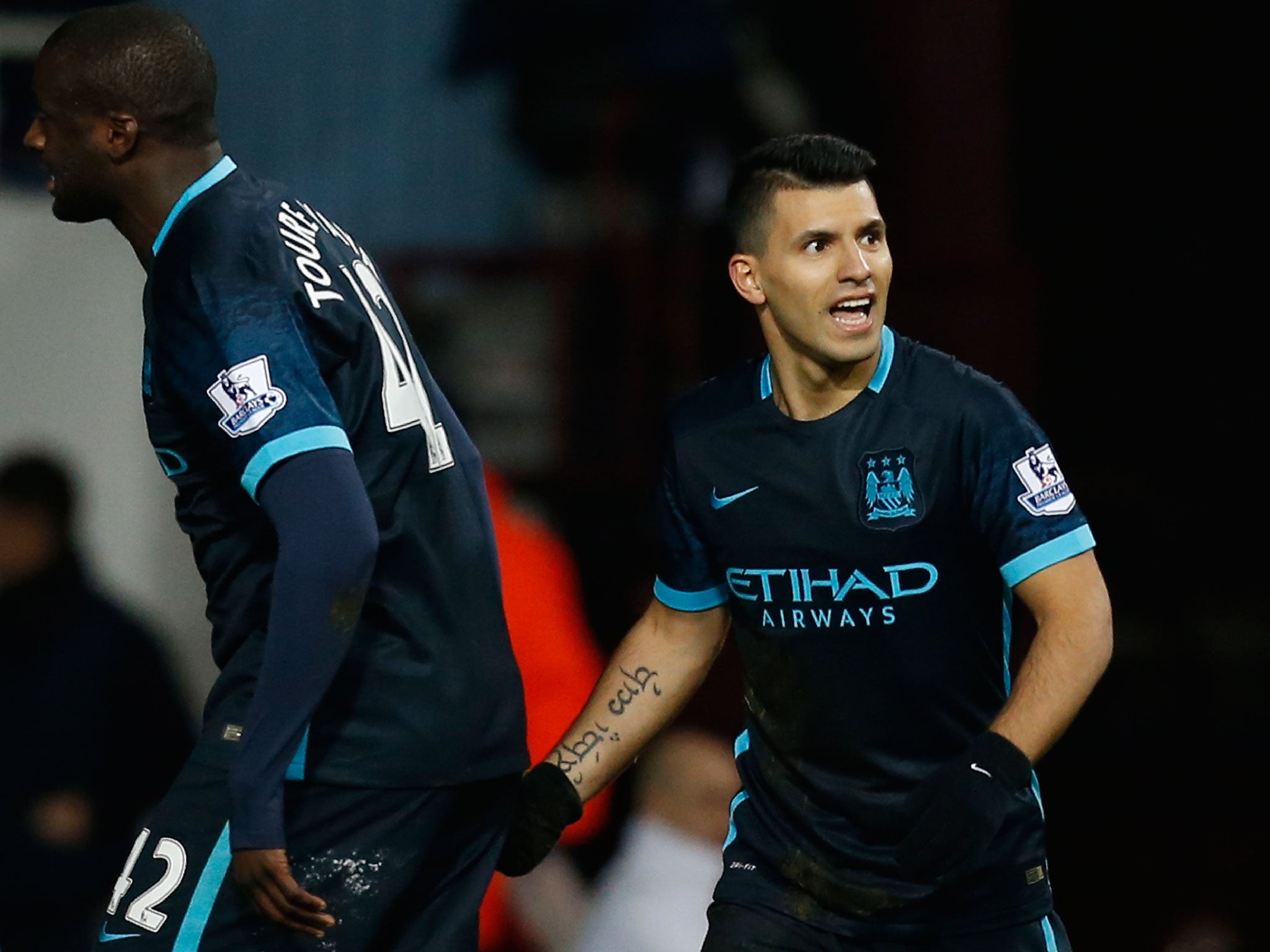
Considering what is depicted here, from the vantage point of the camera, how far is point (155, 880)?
2.50 metres

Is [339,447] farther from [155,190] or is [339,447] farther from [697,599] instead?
[697,599]

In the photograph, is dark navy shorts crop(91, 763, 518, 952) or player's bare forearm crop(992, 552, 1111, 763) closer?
dark navy shorts crop(91, 763, 518, 952)

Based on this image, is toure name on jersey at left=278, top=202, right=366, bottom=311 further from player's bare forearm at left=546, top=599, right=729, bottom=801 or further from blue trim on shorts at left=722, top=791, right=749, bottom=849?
blue trim on shorts at left=722, top=791, right=749, bottom=849

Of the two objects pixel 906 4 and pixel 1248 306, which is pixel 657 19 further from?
pixel 1248 306

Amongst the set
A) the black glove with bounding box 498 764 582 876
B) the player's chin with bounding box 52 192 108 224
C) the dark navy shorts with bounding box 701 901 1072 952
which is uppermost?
the player's chin with bounding box 52 192 108 224

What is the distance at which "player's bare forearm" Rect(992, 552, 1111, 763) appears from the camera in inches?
108

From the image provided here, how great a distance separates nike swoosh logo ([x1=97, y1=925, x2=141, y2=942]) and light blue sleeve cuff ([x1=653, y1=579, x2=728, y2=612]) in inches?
43.5

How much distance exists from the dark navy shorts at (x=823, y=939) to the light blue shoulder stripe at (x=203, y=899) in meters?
0.93

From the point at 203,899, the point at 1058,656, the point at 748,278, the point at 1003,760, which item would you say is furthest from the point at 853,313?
the point at 203,899

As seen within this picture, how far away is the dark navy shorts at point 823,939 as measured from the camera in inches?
115

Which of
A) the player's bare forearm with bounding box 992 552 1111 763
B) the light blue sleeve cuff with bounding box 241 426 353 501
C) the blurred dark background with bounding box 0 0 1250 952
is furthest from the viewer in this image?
the blurred dark background with bounding box 0 0 1250 952

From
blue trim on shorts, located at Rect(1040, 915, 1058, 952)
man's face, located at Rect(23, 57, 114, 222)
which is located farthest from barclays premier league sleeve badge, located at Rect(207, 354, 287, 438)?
blue trim on shorts, located at Rect(1040, 915, 1058, 952)

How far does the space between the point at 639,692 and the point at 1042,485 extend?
2.66 feet

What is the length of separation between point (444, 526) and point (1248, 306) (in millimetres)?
3197
